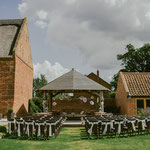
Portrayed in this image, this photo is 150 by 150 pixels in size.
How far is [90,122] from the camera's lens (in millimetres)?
11734

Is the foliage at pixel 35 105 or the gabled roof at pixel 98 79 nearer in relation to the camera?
the foliage at pixel 35 105

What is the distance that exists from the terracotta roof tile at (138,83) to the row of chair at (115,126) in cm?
1238

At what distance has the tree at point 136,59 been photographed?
46.5 m

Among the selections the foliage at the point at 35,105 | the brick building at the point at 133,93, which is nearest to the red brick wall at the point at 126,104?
the brick building at the point at 133,93

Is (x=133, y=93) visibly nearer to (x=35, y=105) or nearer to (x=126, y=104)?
(x=126, y=104)

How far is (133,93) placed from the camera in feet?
82.6

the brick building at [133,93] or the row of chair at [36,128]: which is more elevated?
the brick building at [133,93]

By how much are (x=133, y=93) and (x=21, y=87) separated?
1291 centimetres

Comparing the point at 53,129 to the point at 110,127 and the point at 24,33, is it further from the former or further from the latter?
the point at 24,33

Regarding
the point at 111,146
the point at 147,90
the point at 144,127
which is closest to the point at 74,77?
the point at 147,90

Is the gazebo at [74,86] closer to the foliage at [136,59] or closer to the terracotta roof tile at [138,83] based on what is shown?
the terracotta roof tile at [138,83]

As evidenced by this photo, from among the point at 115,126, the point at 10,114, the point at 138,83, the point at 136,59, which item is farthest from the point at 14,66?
the point at 136,59

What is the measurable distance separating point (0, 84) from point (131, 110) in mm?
14277

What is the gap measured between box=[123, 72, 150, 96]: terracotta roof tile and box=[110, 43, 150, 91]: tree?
18.8 m
